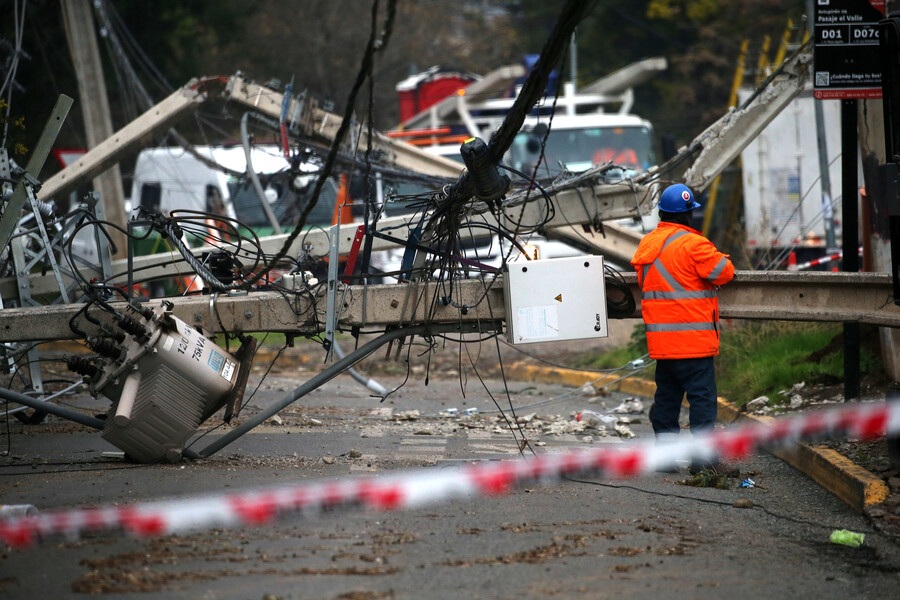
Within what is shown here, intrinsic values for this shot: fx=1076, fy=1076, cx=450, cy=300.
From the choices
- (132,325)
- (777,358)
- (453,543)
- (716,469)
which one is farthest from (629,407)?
(453,543)

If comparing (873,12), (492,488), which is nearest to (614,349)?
(873,12)

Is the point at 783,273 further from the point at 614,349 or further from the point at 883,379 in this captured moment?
the point at 614,349

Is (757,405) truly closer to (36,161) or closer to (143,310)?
(143,310)

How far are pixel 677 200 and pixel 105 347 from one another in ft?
12.6

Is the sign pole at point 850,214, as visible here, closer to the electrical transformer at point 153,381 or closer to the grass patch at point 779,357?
the grass patch at point 779,357

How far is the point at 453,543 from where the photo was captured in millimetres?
5102

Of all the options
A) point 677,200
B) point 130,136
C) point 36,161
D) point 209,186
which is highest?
point 130,136

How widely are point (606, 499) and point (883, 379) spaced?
3767 mm

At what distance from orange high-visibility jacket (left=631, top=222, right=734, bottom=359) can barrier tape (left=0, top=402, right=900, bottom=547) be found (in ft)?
2.07

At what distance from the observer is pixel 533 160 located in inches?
699

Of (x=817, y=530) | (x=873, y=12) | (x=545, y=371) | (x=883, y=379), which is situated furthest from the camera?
(x=545, y=371)

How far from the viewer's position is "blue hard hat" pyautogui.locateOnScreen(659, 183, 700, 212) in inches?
286

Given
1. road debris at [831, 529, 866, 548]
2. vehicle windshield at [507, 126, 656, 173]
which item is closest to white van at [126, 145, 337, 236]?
vehicle windshield at [507, 126, 656, 173]

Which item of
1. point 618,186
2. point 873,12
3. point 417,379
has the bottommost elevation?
point 417,379
